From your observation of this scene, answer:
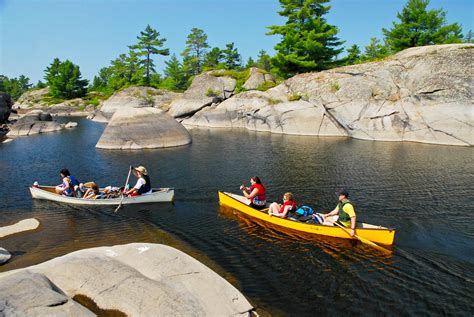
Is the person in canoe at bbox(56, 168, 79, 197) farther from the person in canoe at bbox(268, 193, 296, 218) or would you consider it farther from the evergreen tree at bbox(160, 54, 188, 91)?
the evergreen tree at bbox(160, 54, 188, 91)

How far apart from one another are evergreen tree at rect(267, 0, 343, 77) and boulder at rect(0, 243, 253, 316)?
43.7 meters

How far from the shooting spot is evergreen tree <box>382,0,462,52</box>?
1847 inches

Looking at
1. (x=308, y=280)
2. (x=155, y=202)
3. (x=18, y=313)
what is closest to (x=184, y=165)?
(x=155, y=202)

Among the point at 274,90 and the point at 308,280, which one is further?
the point at 274,90

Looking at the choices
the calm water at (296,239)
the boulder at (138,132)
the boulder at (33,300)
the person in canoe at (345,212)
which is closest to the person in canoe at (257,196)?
the calm water at (296,239)

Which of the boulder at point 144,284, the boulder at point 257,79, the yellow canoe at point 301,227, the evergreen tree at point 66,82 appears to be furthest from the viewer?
the evergreen tree at point 66,82

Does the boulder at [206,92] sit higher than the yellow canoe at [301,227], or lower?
higher

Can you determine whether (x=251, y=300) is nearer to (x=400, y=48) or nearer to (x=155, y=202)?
(x=155, y=202)

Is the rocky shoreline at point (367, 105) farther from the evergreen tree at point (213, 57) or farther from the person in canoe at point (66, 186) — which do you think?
the evergreen tree at point (213, 57)

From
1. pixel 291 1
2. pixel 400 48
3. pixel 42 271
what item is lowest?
pixel 42 271

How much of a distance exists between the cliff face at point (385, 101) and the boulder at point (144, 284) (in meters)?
33.7

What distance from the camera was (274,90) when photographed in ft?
161

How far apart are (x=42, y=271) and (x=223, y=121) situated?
45647mm

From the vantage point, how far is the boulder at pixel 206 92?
191 ft
